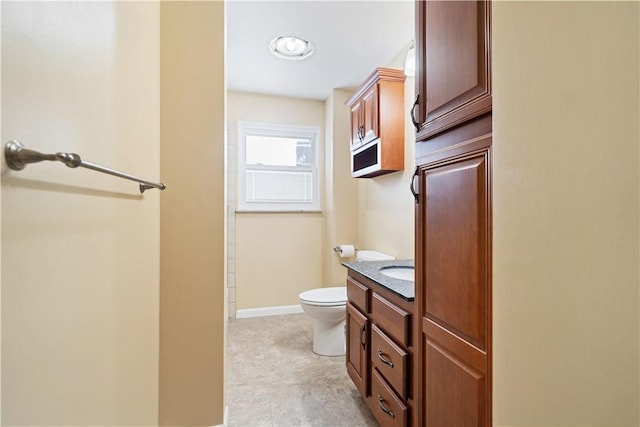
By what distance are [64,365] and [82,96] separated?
60cm

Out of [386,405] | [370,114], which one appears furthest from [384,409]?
[370,114]

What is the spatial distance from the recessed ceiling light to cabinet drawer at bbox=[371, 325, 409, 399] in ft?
6.75

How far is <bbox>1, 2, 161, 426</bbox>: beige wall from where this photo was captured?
511 mm

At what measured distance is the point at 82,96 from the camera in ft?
2.31

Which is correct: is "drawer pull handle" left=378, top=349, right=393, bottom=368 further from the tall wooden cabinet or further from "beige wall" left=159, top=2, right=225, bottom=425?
"beige wall" left=159, top=2, right=225, bottom=425

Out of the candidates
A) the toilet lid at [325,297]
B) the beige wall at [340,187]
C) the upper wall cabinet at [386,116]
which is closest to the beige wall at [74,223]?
the toilet lid at [325,297]

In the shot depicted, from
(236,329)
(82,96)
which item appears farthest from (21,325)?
(236,329)

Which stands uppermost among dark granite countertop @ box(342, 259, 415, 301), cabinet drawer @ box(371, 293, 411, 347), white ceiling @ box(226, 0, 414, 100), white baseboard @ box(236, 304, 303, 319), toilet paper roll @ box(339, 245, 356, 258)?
white ceiling @ box(226, 0, 414, 100)

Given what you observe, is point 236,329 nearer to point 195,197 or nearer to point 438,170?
point 195,197

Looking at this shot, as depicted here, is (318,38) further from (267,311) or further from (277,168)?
(267,311)

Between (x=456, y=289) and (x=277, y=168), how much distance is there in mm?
2729

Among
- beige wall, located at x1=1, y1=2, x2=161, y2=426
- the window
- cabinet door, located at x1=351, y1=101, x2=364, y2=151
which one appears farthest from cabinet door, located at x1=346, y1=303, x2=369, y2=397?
the window

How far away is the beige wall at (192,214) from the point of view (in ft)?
4.51

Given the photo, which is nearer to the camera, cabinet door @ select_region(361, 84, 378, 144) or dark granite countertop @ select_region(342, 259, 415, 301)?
dark granite countertop @ select_region(342, 259, 415, 301)
